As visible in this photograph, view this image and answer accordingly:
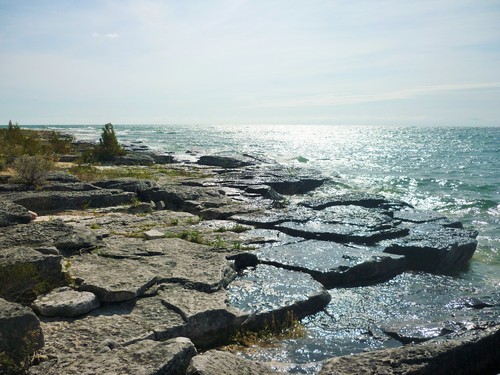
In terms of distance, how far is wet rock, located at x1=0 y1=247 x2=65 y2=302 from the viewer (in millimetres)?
5066

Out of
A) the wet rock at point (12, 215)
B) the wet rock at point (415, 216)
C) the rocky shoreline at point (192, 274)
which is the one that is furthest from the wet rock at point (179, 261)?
the wet rock at point (415, 216)

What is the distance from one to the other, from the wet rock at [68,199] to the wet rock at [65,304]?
228 inches

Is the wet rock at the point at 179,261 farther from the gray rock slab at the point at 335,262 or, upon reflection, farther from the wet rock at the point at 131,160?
the wet rock at the point at 131,160

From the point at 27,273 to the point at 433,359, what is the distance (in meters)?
4.40

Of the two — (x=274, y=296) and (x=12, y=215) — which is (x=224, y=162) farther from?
(x=274, y=296)

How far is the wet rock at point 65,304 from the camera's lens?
491 cm

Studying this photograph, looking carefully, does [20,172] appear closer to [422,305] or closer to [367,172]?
[422,305]

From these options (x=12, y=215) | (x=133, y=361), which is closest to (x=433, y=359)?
(x=133, y=361)

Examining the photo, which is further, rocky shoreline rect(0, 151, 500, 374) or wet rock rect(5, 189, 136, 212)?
wet rock rect(5, 189, 136, 212)

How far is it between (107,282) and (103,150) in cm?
1951

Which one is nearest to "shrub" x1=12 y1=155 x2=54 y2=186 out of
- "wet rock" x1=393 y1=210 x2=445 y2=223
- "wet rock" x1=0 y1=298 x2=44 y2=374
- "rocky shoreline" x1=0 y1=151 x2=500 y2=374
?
"rocky shoreline" x1=0 y1=151 x2=500 y2=374

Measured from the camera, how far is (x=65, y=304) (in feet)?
16.3

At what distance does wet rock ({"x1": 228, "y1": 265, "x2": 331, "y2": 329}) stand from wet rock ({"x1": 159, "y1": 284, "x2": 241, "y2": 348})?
0.23m

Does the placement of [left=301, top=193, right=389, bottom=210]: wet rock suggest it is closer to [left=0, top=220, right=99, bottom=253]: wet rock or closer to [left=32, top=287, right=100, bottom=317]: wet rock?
[left=0, top=220, right=99, bottom=253]: wet rock
